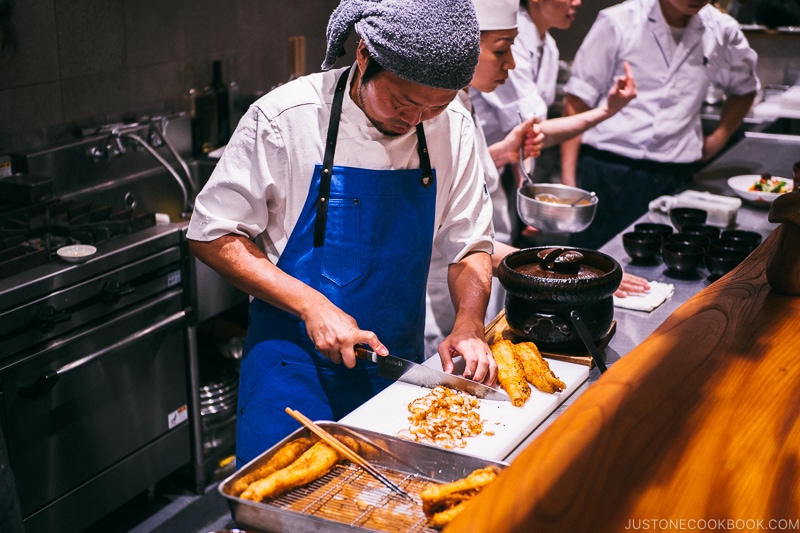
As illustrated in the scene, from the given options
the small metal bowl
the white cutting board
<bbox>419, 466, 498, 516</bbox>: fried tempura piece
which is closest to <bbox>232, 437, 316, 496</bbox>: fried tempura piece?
the white cutting board

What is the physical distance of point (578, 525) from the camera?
2.79 ft

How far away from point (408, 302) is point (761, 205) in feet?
7.46

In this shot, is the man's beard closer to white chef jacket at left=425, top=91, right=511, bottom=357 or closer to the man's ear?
the man's ear

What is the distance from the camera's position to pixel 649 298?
2736mm

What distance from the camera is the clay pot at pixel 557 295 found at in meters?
2.12

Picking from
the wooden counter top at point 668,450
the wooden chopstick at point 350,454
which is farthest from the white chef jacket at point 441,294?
the wooden counter top at point 668,450

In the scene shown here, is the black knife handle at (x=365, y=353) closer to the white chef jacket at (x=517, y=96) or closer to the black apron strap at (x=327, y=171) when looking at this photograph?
the black apron strap at (x=327, y=171)

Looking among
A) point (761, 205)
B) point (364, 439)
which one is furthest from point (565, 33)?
point (364, 439)

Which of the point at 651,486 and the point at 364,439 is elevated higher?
the point at 651,486

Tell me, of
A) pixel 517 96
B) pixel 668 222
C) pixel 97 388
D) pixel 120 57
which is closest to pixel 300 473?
pixel 97 388

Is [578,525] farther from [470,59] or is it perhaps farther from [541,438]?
[470,59]

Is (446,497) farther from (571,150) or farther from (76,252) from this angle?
(571,150)

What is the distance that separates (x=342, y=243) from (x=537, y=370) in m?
0.55

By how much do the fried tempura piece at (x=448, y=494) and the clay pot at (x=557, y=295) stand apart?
773 millimetres
